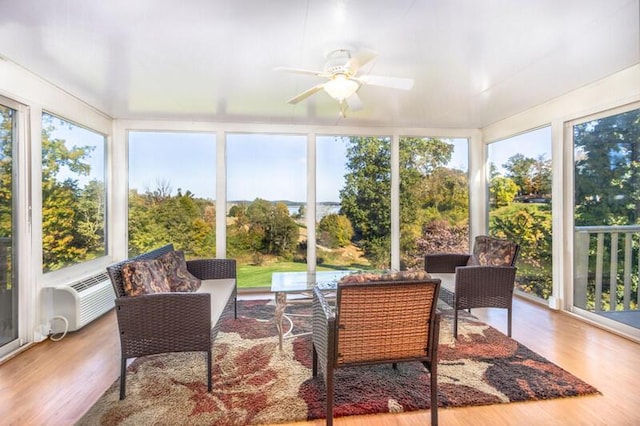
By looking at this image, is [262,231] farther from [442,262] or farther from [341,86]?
[341,86]

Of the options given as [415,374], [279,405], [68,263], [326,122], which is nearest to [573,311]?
[415,374]

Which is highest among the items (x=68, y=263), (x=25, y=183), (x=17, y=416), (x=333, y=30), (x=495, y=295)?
(x=333, y=30)

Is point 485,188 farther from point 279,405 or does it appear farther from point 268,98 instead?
point 279,405

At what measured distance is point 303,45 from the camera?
2414 millimetres

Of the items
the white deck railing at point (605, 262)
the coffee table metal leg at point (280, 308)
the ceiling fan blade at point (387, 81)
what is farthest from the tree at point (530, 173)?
the coffee table metal leg at point (280, 308)

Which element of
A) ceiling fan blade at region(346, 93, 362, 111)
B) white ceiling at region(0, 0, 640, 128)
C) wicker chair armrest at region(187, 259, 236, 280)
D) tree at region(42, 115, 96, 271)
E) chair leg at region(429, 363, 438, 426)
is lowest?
chair leg at region(429, 363, 438, 426)

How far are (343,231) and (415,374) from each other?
2.74 meters

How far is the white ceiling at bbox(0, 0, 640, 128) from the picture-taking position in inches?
77.4

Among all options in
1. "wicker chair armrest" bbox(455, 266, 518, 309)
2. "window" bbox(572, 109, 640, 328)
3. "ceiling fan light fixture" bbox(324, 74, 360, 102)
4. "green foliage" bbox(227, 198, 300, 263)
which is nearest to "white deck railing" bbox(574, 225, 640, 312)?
"window" bbox(572, 109, 640, 328)

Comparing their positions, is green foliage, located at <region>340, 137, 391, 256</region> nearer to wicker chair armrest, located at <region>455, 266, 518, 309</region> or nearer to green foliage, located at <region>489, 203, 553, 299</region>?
green foliage, located at <region>489, 203, 553, 299</region>

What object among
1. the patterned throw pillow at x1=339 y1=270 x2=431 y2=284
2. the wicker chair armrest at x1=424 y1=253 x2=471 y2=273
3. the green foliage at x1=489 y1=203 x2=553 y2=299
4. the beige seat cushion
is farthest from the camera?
the green foliage at x1=489 y1=203 x2=553 y2=299

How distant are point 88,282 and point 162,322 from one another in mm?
1927

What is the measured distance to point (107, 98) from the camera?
3.60 metres

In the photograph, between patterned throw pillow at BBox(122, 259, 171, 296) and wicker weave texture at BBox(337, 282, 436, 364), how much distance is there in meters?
1.49
